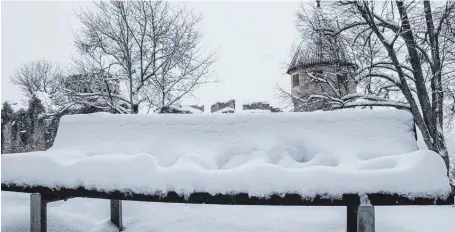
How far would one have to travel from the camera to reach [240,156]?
3.94 metres

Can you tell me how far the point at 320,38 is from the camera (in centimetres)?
1578

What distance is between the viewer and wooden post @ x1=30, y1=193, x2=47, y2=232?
384cm

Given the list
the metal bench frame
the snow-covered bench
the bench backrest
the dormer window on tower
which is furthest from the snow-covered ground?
the dormer window on tower

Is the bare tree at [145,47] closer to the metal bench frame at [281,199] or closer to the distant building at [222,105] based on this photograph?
the distant building at [222,105]

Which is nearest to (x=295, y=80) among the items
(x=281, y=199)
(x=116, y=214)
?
(x=116, y=214)

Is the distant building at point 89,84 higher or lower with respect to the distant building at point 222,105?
higher

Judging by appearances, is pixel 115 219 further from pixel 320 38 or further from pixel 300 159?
pixel 320 38

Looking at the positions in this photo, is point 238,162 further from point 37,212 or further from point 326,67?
point 326,67

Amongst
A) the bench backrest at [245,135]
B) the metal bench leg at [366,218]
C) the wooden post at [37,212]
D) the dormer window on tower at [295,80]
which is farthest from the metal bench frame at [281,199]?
the dormer window on tower at [295,80]

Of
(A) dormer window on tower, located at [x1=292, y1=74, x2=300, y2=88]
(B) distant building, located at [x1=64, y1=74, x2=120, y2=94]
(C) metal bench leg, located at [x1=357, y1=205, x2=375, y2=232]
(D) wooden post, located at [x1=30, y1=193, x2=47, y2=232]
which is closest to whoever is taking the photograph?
(C) metal bench leg, located at [x1=357, y1=205, x2=375, y2=232]

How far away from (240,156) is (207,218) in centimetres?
274

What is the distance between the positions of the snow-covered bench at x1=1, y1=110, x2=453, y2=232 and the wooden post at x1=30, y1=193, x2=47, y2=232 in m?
0.01

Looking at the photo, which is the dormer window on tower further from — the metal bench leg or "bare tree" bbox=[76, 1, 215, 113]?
the metal bench leg

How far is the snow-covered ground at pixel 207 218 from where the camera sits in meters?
5.55
